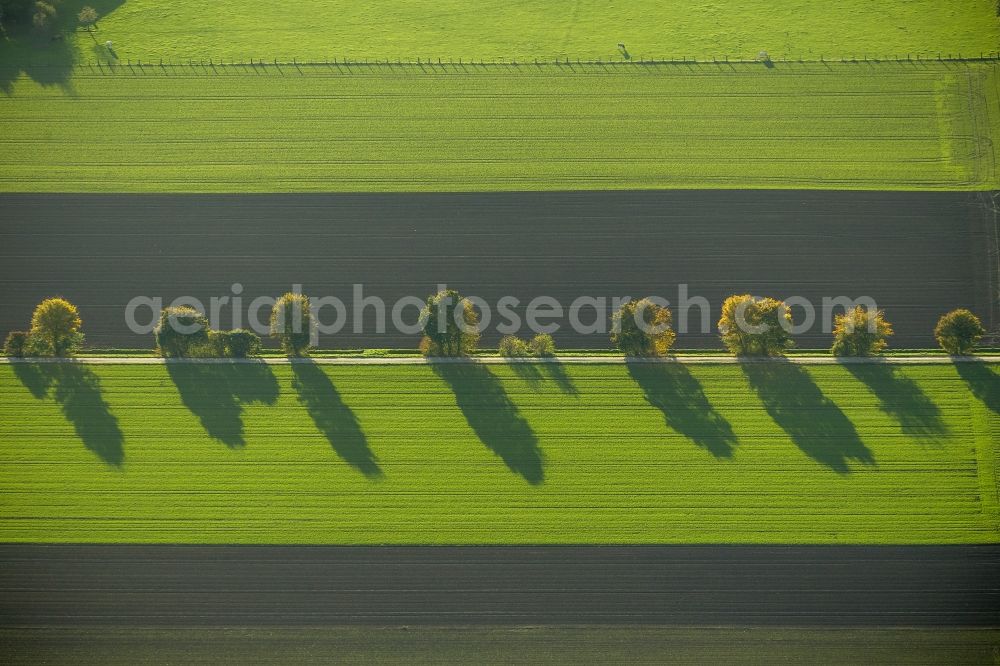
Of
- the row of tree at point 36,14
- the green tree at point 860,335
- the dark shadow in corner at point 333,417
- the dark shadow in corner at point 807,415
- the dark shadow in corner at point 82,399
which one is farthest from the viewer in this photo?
the row of tree at point 36,14

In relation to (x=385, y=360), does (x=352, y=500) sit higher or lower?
lower

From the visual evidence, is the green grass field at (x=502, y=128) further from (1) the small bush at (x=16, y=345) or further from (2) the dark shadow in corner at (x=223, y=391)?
(2) the dark shadow in corner at (x=223, y=391)

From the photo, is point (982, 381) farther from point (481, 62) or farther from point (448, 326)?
point (481, 62)

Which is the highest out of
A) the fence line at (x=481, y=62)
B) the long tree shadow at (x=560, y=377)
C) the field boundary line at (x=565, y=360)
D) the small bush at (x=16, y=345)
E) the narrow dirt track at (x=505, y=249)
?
the fence line at (x=481, y=62)

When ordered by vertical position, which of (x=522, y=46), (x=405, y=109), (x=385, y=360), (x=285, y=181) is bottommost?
(x=385, y=360)

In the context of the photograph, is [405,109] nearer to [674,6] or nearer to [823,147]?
[674,6]

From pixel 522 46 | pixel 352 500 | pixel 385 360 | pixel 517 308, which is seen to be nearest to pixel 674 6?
pixel 522 46

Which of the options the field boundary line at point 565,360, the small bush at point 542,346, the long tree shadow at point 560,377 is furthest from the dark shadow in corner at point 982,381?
the small bush at point 542,346
